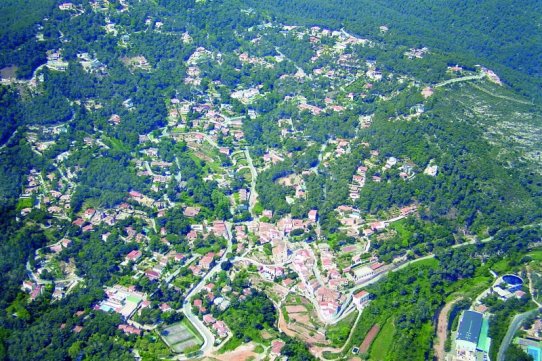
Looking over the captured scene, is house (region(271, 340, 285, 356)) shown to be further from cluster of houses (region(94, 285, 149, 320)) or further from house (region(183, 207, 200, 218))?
house (region(183, 207, 200, 218))

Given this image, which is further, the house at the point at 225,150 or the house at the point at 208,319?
the house at the point at 225,150

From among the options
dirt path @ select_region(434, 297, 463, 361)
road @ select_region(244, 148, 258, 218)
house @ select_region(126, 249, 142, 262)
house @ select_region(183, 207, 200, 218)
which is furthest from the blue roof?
house @ select_region(126, 249, 142, 262)

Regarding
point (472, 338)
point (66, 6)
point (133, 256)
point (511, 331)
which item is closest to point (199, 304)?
point (133, 256)

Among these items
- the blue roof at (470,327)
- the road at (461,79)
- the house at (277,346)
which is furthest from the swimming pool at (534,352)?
the road at (461,79)

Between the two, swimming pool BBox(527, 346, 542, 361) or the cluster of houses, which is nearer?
swimming pool BBox(527, 346, 542, 361)

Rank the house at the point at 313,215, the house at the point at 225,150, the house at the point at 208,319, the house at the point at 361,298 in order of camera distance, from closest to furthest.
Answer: the house at the point at 208,319
the house at the point at 361,298
the house at the point at 313,215
the house at the point at 225,150

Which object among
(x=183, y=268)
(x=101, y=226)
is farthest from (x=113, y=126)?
(x=183, y=268)

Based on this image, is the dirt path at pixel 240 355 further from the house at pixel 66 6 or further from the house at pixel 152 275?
the house at pixel 66 6
